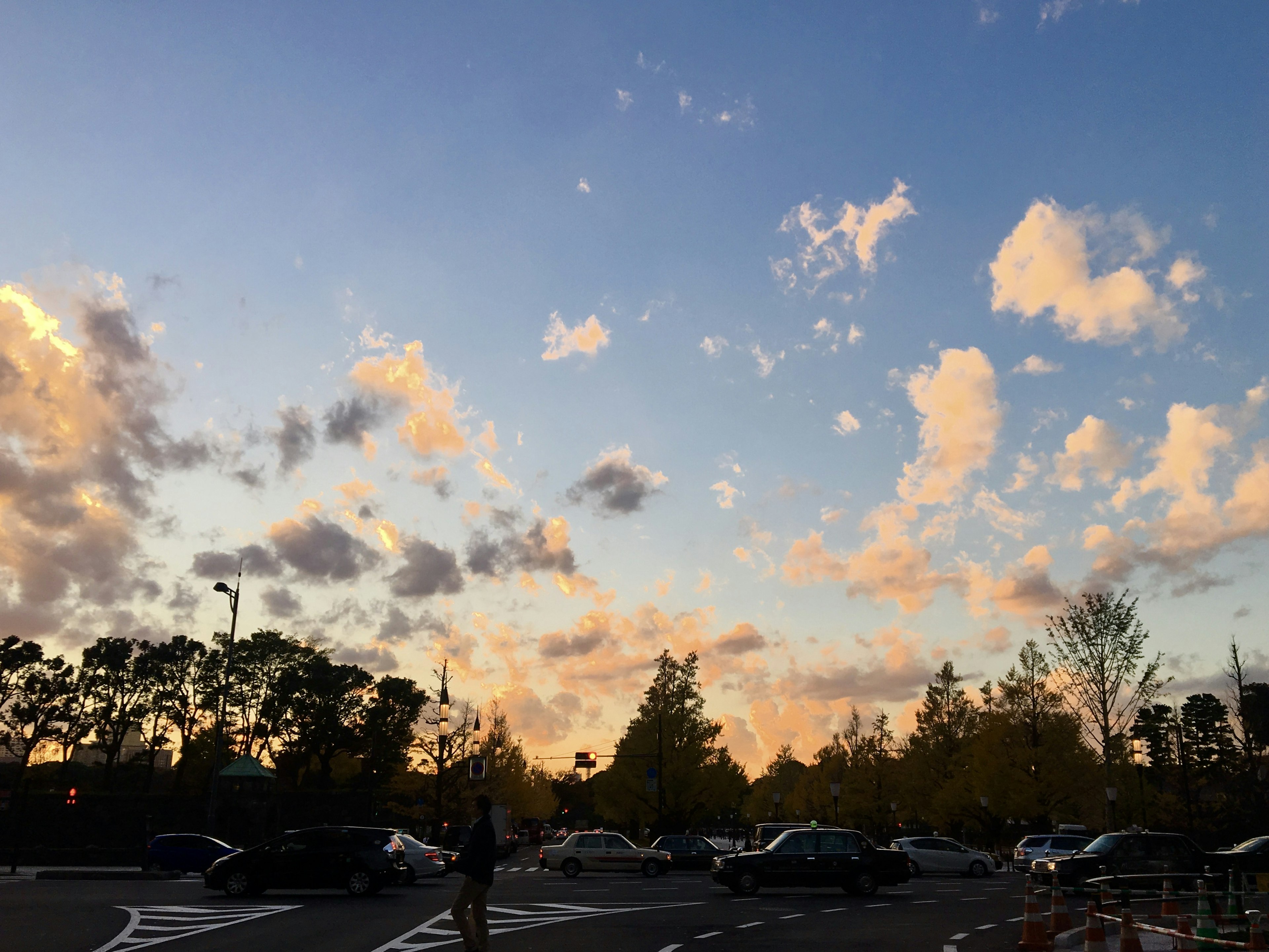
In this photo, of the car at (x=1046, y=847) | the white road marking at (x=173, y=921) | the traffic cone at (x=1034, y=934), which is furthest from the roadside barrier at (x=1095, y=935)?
the car at (x=1046, y=847)

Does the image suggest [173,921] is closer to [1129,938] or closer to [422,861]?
[422,861]

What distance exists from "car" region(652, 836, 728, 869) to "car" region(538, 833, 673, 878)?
2.22 metres

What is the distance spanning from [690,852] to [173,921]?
25936 millimetres

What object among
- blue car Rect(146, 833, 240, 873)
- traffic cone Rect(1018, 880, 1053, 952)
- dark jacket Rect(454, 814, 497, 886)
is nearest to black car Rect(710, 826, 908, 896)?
traffic cone Rect(1018, 880, 1053, 952)

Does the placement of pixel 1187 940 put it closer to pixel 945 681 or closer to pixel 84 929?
pixel 84 929

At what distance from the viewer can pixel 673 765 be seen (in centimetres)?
6297

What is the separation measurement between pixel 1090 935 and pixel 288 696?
92.7 m

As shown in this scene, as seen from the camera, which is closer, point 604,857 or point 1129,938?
point 1129,938

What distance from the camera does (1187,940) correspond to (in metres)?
11.8

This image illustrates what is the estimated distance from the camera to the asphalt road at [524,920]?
1409cm

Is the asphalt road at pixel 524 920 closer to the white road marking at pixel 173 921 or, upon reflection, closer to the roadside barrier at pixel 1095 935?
the white road marking at pixel 173 921

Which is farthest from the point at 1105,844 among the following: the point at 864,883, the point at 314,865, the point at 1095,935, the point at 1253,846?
the point at 314,865

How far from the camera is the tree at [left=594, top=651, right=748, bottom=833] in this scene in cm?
6275

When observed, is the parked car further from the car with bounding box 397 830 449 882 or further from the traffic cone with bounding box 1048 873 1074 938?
the traffic cone with bounding box 1048 873 1074 938
